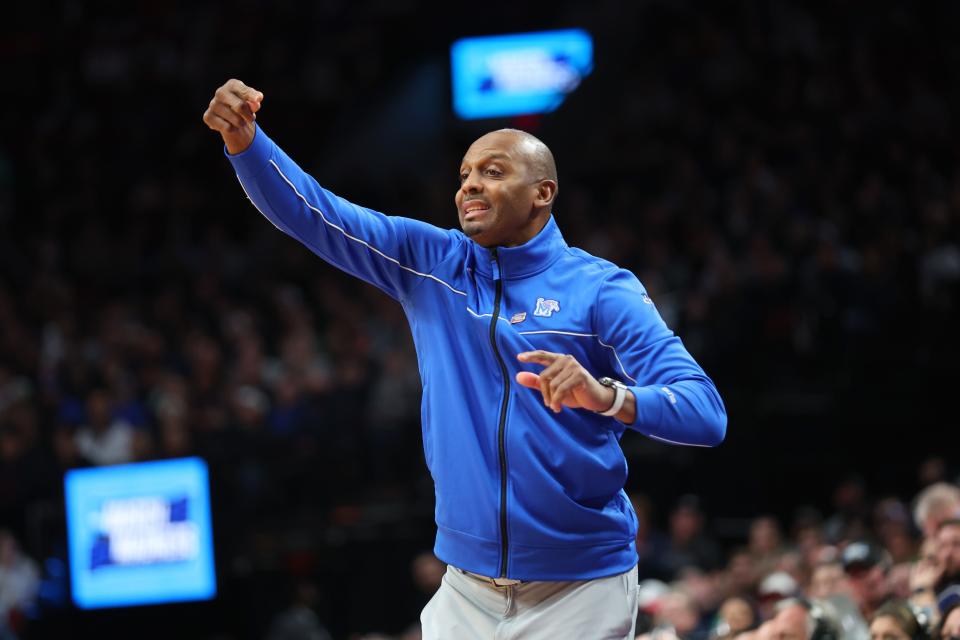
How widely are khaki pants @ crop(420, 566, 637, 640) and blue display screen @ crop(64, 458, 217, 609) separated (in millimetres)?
7415

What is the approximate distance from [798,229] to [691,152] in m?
3.28

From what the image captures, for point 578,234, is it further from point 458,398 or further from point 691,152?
point 458,398

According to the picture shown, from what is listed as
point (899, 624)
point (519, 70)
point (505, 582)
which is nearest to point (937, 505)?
point (899, 624)

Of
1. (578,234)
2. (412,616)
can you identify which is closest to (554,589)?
(412,616)

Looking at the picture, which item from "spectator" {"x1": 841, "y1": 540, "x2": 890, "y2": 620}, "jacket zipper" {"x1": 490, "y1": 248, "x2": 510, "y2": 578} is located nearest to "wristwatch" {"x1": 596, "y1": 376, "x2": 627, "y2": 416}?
"jacket zipper" {"x1": 490, "y1": 248, "x2": 510, "y2": 578}

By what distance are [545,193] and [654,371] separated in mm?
639

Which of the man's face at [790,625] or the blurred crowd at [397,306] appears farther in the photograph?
the blurred crowd at [397,306]

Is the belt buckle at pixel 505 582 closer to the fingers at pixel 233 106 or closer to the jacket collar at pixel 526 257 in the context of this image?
the jacket collar at pixel 526 257

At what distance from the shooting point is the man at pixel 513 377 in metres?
3.37

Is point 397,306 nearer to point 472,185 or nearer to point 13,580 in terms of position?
point 13,580

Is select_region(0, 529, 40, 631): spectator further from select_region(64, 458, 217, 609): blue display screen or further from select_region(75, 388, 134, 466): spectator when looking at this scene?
select_region(75, 388, 134, 466): spectator

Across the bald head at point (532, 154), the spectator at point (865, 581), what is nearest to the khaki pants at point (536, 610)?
the bald head at point (532, 154)

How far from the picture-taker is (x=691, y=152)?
15.4m

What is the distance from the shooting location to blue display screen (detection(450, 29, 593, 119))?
1780 centimetres
